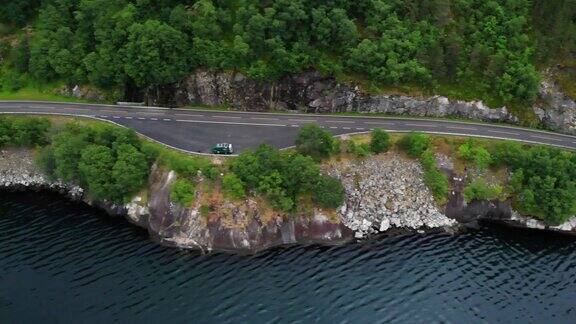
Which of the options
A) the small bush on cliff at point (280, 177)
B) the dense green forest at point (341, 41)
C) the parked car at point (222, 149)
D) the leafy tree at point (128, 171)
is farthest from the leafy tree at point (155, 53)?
the small bush on cliff at point (280, 177)

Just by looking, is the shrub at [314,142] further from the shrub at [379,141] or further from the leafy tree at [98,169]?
the leafy tree at [98,169]

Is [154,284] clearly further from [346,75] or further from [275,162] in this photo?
[346,75]

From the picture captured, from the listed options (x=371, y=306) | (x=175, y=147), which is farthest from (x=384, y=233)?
(x=175, y=147)

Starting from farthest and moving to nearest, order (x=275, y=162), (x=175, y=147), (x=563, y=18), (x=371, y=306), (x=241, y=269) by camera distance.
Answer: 1. (x=563, y=18)
2. (x=175, y=147)
3. (x=275, y=162)
4. (x=241, y=269)
5. (x=371, y=306)

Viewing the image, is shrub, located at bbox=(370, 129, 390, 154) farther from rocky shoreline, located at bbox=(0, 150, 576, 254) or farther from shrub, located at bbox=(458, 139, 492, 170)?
shrub, located at bbox=(458, 139, 492, 170)

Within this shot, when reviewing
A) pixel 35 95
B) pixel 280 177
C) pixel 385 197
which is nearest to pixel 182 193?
pixel 280 177

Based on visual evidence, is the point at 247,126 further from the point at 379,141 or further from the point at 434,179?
the point at 434,179

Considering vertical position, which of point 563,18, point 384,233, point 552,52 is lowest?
point 384,233
